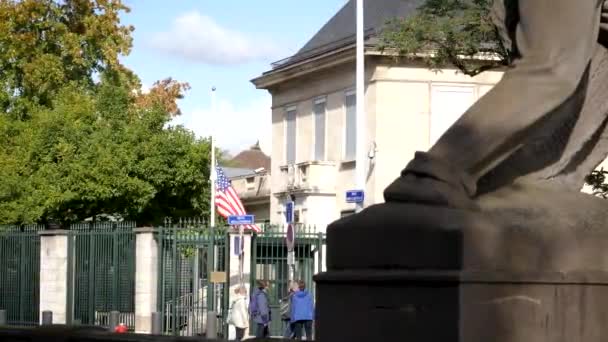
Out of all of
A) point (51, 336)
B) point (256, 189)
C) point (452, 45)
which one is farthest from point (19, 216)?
point (51, 336)

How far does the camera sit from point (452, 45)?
3369 cm

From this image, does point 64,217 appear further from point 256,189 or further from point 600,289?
point 600,289

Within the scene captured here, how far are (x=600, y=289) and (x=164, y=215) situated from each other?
49.2 m

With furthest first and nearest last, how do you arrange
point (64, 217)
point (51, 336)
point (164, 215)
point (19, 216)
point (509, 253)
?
1. point (164, 215)
2. point (64, 217)
3. point (19, 216)
4. point (51, 336)
5. point (509, 253)

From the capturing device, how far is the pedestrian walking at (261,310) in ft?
102

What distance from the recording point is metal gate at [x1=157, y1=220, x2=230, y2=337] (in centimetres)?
3444

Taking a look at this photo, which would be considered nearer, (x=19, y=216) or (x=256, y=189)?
(x=19, y=216)

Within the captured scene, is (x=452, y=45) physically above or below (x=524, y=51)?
above

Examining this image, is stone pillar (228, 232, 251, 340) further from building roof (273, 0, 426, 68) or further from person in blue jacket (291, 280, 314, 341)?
building roof (273, 0, 426, 68)

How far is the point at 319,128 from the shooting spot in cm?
5791

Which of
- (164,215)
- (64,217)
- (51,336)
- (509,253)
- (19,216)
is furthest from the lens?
(164,215)

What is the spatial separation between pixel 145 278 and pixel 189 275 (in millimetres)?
1041

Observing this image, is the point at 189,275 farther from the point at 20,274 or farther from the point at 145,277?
the point at 20,274

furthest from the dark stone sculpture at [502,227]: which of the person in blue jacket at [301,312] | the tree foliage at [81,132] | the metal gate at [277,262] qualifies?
the tree foliage at [81,132]
